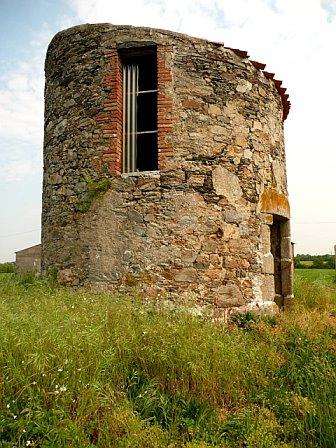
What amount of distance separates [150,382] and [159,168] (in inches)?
132

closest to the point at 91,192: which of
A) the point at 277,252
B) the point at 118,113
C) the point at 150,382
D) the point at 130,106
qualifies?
the point at 118,113

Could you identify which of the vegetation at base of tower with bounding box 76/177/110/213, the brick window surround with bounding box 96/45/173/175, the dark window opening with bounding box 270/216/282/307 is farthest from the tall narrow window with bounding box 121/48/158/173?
the dark window opening with bounding box 270/216/282/307

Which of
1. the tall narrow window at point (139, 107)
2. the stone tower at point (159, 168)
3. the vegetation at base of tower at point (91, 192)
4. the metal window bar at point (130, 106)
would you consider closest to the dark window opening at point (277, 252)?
the stone tower at point (159, 168)

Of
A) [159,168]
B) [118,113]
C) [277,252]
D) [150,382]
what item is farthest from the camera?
[277,252]

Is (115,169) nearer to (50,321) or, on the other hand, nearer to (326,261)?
(50,321)

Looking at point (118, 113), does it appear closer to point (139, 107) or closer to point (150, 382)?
point (139, 107)

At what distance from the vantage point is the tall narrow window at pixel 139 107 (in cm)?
699

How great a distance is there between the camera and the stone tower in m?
6.43

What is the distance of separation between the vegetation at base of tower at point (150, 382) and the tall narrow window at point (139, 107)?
2715 millimetres

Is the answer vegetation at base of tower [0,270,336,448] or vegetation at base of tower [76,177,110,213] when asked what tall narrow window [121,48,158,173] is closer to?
vegetation at base of tower [76,177,110,213]

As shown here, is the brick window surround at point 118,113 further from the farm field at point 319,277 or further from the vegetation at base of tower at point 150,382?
the farm field at point 319,277

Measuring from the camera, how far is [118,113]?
268 inches

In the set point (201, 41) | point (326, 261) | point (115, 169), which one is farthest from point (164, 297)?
point (326, 261)

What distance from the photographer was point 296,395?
4.23 m
